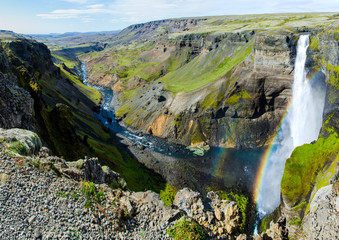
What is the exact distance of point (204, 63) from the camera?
121562 mm

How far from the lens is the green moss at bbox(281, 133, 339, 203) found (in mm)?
40844

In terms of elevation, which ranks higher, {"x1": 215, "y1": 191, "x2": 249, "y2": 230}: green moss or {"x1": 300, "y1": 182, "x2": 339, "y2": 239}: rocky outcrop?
{"x1": 300, "y1": 182, "x2": 339, "y2": 239}: rocky outcrop

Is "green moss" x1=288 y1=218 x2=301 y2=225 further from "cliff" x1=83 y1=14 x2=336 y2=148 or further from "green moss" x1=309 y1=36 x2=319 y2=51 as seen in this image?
"green moss" x1=309 y1=36 x2=319 y2=51

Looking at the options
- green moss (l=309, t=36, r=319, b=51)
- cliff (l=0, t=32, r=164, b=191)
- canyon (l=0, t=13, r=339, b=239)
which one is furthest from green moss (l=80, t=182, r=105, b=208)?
green moss (l=309, t=36, r=319, b=51)

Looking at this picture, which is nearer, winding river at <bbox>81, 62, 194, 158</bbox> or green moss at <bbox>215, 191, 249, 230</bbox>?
green moss at <bbox>215, 191, 249, 230</bbox>

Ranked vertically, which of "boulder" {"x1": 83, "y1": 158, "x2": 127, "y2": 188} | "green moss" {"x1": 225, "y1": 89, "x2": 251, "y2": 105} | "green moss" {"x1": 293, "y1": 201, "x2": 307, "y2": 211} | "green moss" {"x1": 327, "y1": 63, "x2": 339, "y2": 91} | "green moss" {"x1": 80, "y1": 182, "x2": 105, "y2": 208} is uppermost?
"green moss" {"x1": 327, "y1": 63, "x2": 339, "y2": 91}

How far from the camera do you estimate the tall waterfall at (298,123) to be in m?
60.5

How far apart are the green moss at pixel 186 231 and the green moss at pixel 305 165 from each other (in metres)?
29.4

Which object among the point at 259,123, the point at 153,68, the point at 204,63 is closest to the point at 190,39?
the point at 153,68

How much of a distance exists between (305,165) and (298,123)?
106 feet

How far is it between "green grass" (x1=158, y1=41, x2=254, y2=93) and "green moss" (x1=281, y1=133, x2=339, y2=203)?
55.1m

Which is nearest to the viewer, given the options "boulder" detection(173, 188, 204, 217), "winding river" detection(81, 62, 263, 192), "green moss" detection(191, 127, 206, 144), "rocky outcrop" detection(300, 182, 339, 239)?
"boulder" detection(173, 188, 204, 217)

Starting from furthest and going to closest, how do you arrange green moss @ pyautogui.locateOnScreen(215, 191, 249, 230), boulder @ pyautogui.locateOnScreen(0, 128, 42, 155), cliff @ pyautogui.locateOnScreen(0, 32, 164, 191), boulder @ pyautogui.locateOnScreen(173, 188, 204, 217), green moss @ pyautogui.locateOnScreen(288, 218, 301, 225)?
green moss @ pyautogui.locateOnScreen(215, 191, 249, 230) < green moss @ pyautogui.locateOnScreen(288, 218, 301, 225) < cliff @ pyautogui.locateOnScreen(0, 32, 164, 191) < boulder @ pyautogui.locateOnScreen(0, 128, 42, 155) < boulder @ pyautogui.locateOnScreen(173, 188, 204, 217)

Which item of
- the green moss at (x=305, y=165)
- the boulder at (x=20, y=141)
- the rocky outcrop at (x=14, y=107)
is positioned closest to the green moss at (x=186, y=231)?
the boulder at (x=20, y=141)
